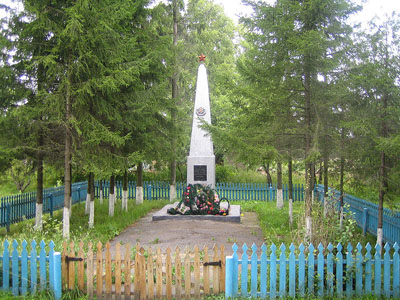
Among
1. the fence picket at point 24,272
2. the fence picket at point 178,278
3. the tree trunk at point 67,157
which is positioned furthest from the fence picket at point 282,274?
the tree trunk at point 67,157

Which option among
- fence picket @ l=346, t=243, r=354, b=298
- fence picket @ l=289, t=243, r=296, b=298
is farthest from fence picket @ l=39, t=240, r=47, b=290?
fence picket @ l=346, t=243, r=354, b=298

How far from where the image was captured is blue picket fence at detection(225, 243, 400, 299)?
557 centimetres

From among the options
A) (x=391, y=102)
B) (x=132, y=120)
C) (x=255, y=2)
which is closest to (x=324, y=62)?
(x=391, y=102)

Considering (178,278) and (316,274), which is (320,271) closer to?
(316,274)

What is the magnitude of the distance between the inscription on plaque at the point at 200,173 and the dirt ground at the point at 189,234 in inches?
113

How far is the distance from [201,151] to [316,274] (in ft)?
32.1

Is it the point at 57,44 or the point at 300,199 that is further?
the point at 300,199

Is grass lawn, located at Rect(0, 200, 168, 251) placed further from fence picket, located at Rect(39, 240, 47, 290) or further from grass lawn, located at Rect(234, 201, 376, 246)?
grass lawn, located at Rect(234, 201, 376, 246)

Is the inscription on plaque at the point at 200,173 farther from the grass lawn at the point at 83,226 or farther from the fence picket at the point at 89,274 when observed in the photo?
the fence picket at the point at 89,274

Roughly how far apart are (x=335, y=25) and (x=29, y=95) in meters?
7.71

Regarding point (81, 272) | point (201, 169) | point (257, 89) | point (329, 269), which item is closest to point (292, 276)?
point (329, 269)

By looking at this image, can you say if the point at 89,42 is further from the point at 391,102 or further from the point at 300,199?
the point at 300,199

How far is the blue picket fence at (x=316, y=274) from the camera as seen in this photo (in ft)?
18.3

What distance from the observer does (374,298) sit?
18.2ft
